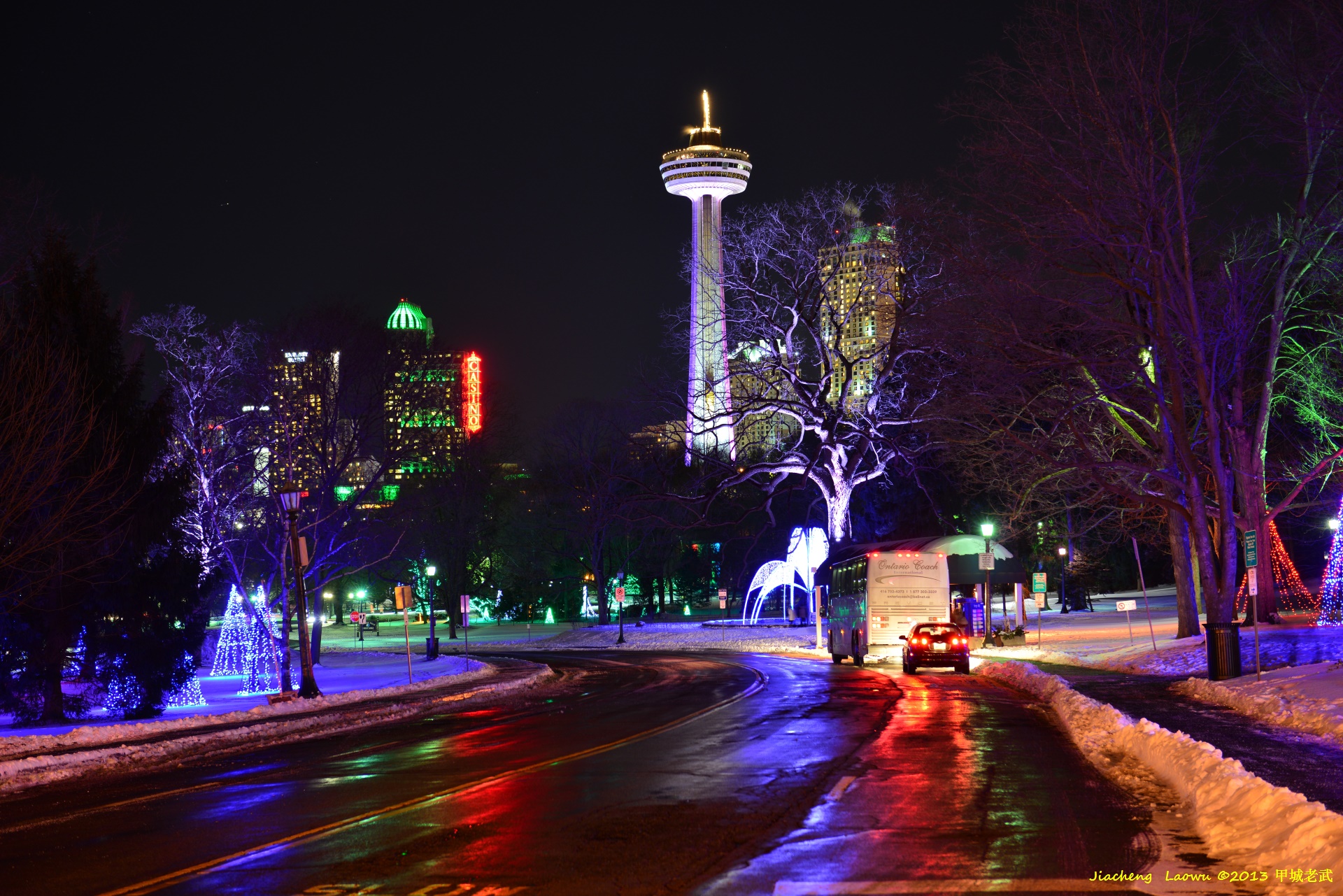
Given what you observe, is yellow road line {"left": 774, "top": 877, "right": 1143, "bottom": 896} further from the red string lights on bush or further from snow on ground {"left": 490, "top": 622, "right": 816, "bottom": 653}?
snow on ground {"left": 490, "top": 622, "right": 816, "bottom": 653}

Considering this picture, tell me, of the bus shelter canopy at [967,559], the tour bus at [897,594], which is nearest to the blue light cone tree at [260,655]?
the tour bus at [897,594]

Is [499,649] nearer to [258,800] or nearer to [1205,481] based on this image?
[1205,481]

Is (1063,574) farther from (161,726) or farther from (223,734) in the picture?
(223,734)

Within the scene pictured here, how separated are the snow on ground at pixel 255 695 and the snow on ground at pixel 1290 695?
17.5 m

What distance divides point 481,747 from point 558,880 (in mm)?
9113

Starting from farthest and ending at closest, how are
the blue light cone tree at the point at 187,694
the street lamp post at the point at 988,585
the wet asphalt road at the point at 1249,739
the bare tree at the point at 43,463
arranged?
1. the street lamp post at the point at 988,585
2. the blue light cone tree at the point at 187,694
3. the bare tree at the point at 43,463
4. the wet asphalt road at the point at 1249,739

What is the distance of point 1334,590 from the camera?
3550 cm

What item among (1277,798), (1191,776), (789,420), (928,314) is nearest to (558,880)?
(1277,798)

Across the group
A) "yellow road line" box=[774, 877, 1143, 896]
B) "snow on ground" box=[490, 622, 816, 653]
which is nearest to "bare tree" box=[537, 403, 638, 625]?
"snow on ground" box=[490, 622, 816, 653]

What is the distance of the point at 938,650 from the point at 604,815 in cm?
2281

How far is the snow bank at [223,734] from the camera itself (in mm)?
16172

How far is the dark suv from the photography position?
3219 cm

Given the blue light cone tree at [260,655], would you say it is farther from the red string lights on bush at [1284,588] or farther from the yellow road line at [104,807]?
the red string lights on bush at [1284,588]

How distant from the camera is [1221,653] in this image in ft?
79.7
